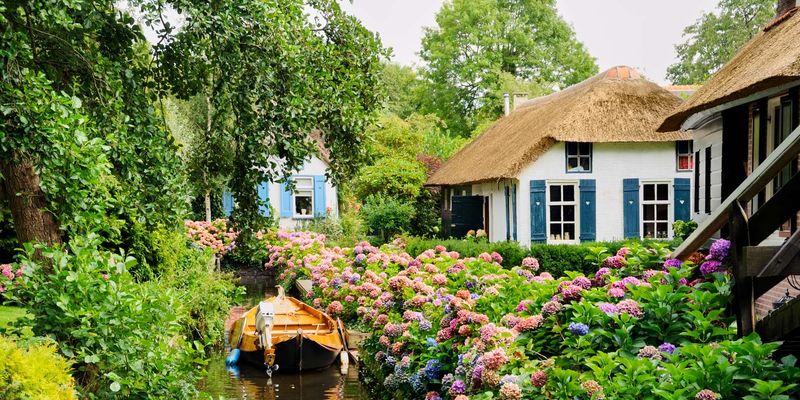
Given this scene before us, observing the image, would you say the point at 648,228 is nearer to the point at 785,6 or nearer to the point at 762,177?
the point at 785,6

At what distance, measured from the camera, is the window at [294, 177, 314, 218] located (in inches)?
1323

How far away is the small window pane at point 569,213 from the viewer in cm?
2295

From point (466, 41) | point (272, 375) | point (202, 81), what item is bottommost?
point (272, 375)

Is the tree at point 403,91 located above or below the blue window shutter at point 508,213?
above

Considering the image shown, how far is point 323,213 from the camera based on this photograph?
33.5 meters

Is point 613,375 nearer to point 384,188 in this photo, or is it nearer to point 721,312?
point 721,312

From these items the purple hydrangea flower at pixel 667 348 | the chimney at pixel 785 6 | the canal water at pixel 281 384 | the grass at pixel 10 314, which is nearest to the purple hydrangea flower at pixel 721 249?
the purple hydrangea flower at pixel 667 348

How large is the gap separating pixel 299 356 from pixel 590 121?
12487 mm

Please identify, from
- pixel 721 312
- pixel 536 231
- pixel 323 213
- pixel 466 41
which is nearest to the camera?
pixel 721 312

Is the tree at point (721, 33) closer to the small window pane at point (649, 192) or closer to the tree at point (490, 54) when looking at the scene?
the tree at point (490, 54)

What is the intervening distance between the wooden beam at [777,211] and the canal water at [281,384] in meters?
8.17

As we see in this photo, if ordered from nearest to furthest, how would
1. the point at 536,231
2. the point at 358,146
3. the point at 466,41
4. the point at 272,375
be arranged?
the point at 358,146
the point at 272,375
the point at 536,231
the point at 466,41

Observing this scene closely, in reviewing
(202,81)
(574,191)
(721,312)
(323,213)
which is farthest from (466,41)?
(721,312)

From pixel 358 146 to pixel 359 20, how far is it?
1.24 meters
